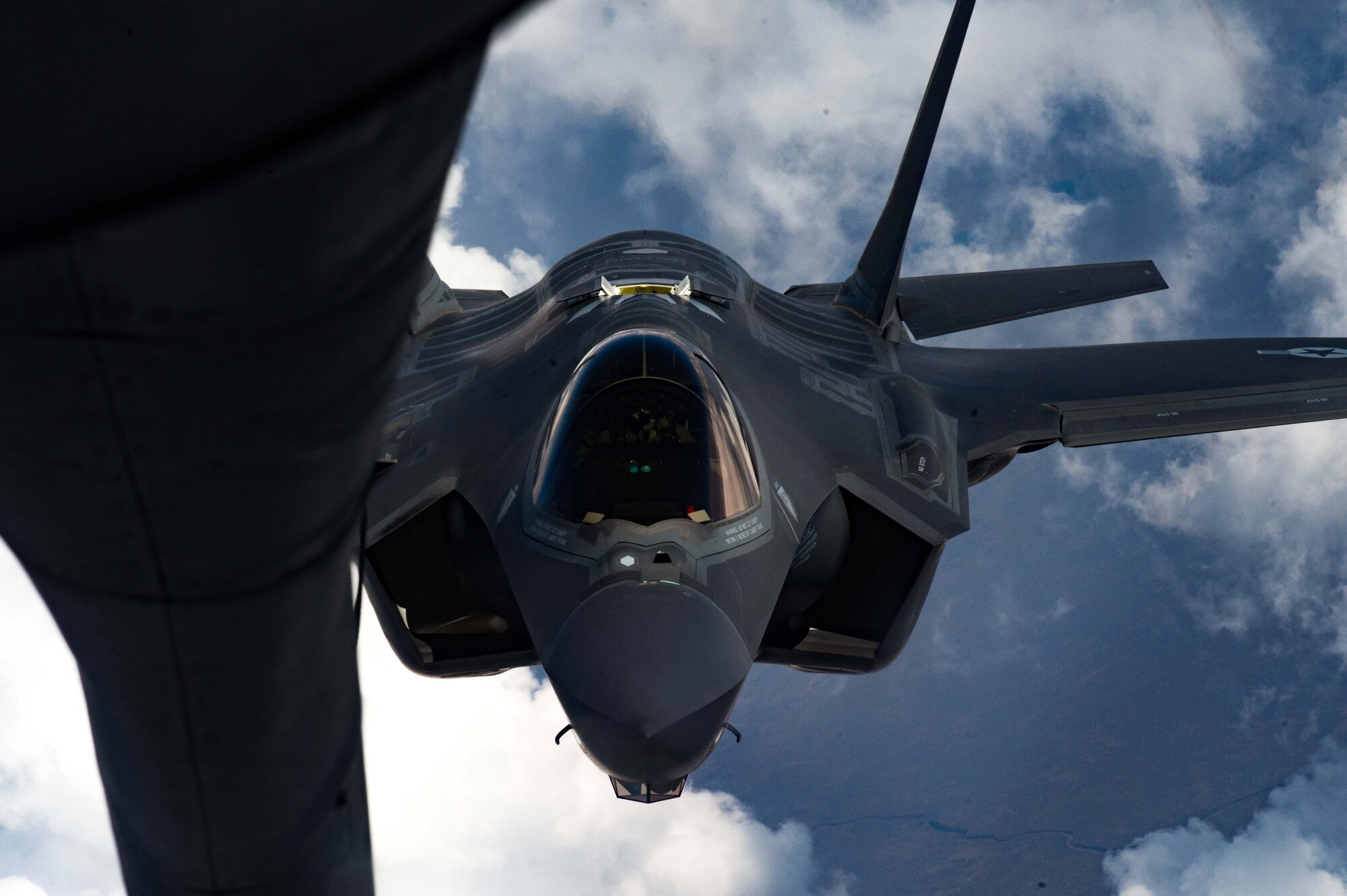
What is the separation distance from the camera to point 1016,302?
16688 millimetres

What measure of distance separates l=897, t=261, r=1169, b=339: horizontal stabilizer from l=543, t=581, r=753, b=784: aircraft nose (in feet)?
32.8

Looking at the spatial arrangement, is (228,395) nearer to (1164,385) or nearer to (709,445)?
(709,445)

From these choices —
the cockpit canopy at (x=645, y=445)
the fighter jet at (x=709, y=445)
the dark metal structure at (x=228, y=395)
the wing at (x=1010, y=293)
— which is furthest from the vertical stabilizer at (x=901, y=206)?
the dark metal structure at (x=228, y=395)

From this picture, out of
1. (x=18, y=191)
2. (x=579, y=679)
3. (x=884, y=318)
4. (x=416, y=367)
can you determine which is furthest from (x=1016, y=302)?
(x=18, y=191)

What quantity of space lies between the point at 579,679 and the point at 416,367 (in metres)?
8.16

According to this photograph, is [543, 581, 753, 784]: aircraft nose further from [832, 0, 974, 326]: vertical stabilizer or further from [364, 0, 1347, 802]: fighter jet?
[832, 0, 974, 326]: vertical stabilizer

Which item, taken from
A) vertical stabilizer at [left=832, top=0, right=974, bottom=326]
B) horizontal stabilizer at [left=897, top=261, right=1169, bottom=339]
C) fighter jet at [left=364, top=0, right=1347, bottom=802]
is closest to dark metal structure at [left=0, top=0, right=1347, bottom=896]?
fighter jet at [left=364, top=0, right=1347, bottom=802]

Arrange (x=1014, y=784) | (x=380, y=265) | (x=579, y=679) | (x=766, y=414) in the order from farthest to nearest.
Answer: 1. (x=1014, y=784)
2. (x=766, y=414)
3. (x=579, y=679)
4. (x=380, y=265)

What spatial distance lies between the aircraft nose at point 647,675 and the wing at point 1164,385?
23.0 ft

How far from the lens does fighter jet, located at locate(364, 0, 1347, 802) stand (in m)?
7.96

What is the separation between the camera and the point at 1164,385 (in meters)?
14.0

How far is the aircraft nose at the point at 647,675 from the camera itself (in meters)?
7.16

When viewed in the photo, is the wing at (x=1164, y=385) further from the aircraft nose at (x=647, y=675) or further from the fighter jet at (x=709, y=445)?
the aircraft nose at (x=647, y=675)

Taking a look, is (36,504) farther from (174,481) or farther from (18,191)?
(18,191)
